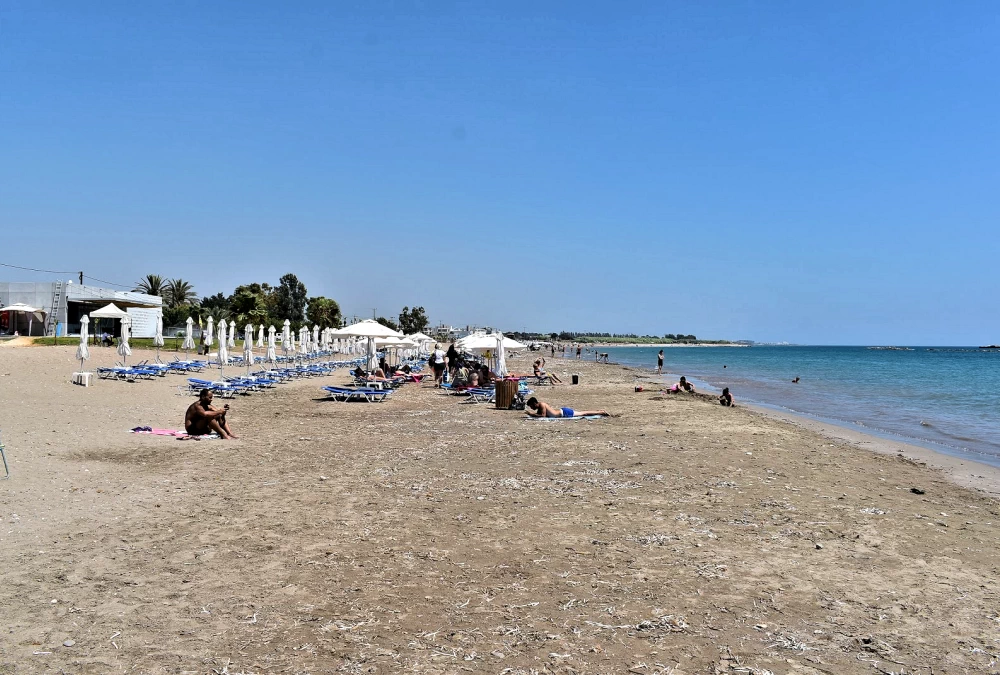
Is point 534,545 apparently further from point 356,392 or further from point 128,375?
point 128,375

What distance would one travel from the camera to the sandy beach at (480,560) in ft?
12.3

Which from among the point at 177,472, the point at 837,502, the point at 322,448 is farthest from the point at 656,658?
the point at 322,448

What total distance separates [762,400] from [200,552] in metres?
24.7

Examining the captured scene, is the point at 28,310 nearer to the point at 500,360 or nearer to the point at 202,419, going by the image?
the point at 500,360

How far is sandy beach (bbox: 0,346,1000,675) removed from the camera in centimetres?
376

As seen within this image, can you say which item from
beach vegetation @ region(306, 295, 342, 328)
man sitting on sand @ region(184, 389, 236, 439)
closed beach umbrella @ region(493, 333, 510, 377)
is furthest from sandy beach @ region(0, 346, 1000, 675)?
beach vegetation @ region(306, 295, 342, 328)

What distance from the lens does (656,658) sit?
3721 mm

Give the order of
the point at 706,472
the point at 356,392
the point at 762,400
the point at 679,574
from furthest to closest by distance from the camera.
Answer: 1. the point at 762,400
2. the point at 356,392
3. the point at 706,472
4. the point at 679,574

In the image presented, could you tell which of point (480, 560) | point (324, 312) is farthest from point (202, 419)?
point (324, 312)

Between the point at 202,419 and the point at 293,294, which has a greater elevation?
the point at 293,294

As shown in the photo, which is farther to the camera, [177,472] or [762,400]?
[762,400]

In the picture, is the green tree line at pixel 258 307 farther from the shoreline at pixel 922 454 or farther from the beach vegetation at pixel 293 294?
the shoreline at pixel 922 454

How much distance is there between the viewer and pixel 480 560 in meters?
5.26

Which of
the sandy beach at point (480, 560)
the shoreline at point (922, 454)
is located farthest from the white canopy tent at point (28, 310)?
the shoreline at point (922, 454)
